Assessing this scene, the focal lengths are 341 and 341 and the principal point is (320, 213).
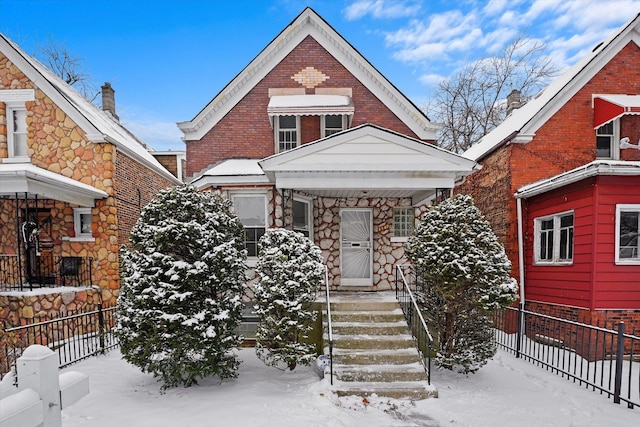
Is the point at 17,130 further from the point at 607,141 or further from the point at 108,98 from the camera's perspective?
the point at 607,141

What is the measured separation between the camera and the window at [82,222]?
9.96 m

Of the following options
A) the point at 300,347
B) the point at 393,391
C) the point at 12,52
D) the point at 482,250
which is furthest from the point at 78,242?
the point at 482,250

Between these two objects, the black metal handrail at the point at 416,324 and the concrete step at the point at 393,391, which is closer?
the concrete step at the point at 393,391

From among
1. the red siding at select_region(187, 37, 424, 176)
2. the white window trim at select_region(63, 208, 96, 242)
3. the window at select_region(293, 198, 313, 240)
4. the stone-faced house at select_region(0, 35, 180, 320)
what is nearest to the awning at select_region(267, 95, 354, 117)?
the red siding at select_region(187, 37, 424, 176)

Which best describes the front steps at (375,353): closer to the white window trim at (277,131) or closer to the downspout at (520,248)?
the downspout at (520,248)

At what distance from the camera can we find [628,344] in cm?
758

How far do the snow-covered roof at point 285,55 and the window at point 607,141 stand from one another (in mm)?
4824

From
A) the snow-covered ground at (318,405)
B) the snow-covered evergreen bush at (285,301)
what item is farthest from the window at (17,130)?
the snow-covered evergreen bush at (285,301)

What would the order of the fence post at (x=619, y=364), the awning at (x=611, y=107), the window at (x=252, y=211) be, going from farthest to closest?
1. the awning at (x=611, y=107)
2. the window at (x=252, y=211)
3. the fence post at (x=619, y=364)

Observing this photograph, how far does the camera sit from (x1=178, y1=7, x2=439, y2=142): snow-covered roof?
10.2 m

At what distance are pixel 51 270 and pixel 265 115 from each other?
7793mm

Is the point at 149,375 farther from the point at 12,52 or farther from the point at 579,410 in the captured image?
the point at 12,52

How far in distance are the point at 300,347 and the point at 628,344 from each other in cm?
745

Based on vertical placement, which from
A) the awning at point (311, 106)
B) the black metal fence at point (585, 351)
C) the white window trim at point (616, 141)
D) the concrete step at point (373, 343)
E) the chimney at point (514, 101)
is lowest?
the black metal fence at point (585, 351)
